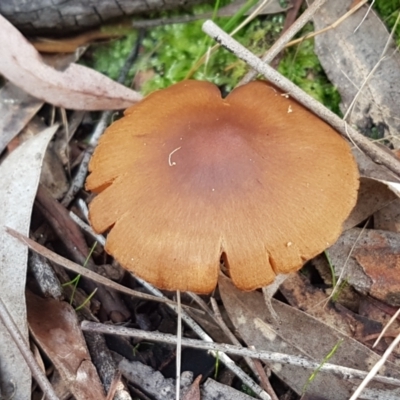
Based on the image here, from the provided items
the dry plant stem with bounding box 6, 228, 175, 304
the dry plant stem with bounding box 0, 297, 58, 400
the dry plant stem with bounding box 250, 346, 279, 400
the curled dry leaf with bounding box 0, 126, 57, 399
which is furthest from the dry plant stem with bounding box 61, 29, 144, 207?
the dry plant stem with bounding box 250, 346, 279, 400

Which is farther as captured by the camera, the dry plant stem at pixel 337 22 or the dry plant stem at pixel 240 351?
the dry plant stem at pixel 337 22

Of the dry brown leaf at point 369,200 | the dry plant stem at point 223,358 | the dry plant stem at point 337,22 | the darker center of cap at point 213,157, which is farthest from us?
the dry plant stem at point 337,22

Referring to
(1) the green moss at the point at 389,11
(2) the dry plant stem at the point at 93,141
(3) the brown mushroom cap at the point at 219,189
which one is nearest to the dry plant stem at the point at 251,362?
(3) the brown mushroom cap at the point at 219,189

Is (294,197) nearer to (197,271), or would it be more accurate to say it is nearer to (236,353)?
(197,271)

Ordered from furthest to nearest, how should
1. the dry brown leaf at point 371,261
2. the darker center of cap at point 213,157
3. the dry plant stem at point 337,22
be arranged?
the dry plant stem at point 337,22 → the dry brown leaf at point 371,261 → the darker center of cap at point 213,157

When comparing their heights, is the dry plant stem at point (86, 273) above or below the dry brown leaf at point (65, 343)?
above

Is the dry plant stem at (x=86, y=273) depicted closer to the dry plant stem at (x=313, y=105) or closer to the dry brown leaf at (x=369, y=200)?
the dry brown leaf at (x=369, y=200)

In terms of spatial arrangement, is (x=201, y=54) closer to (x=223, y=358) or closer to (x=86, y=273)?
(x=86, y=273)
